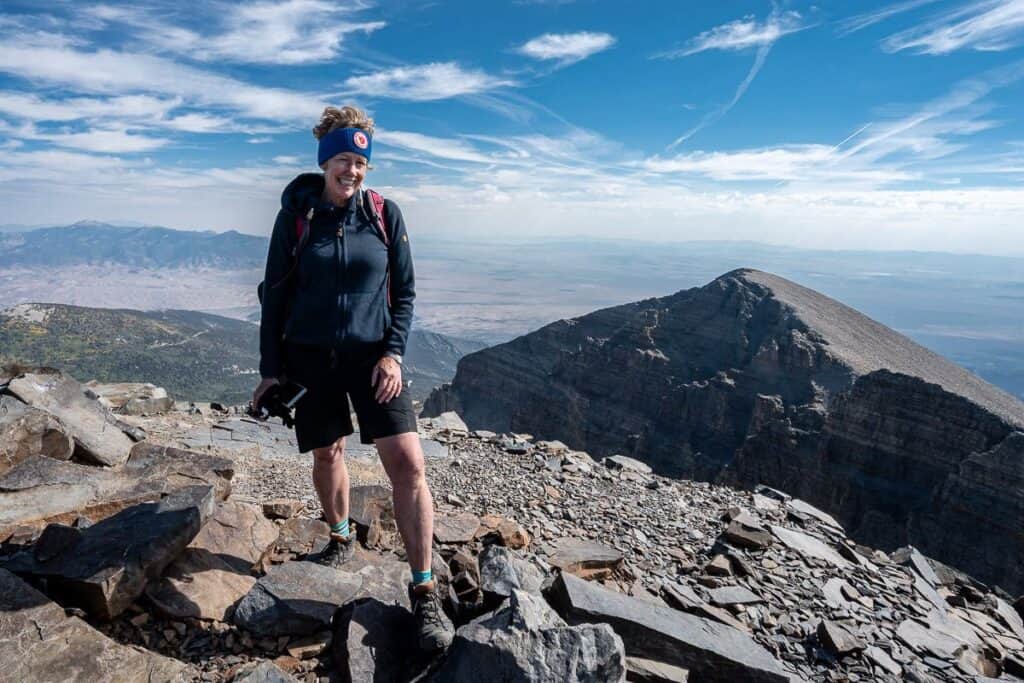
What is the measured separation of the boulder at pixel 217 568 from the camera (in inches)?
169

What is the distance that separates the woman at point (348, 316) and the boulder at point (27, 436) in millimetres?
3775

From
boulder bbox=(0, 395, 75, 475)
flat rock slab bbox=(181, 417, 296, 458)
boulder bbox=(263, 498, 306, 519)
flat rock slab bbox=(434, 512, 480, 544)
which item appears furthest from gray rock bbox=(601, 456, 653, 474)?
boulder bbox=(0, 395, 75, 475)

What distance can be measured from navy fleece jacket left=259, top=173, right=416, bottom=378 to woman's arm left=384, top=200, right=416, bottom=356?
0.04 feet

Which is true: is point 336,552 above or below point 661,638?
above

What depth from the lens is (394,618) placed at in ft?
14.0

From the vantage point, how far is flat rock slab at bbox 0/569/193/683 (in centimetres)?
347

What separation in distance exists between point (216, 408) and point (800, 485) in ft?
139

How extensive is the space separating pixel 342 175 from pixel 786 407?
175 feet

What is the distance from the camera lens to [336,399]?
14.9 ft

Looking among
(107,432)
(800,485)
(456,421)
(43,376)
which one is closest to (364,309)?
(107,432)

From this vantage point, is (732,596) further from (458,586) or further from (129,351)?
(129,351)

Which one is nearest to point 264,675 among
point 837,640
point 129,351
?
point 837,640

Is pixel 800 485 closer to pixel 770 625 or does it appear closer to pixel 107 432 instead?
pixel 770 625

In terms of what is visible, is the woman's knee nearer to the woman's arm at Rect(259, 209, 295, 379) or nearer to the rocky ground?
the woman's arm at Rect(259, 209, 295, 379)
